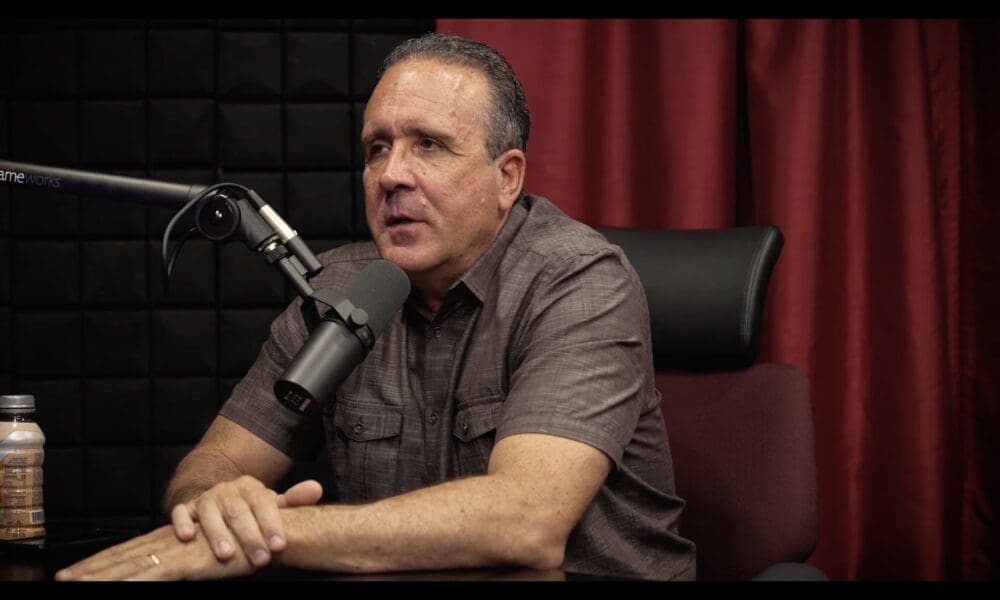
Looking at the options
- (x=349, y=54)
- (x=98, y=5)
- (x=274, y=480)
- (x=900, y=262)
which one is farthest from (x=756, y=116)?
(x=98, y=5)

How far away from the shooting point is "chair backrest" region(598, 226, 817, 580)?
156cm

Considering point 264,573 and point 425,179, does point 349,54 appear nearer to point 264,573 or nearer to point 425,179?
point 425,179

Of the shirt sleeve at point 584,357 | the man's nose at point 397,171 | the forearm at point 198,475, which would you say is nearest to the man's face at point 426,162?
the man's nose at point 397,171

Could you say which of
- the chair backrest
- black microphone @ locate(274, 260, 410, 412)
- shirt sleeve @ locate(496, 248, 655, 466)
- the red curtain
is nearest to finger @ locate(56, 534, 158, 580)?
black microphone @ locate(274, 260, 410, 412)

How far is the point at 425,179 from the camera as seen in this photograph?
1522 mm

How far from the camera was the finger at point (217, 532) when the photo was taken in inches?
41.1

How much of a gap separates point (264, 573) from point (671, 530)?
0.71m

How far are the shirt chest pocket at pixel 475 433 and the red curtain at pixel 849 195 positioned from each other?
2.88 feet

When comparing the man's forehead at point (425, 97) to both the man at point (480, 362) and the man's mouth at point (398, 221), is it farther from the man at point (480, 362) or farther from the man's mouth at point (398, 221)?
the man's mouth at point (398, 221)

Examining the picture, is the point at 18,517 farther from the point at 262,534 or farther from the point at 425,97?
the point at 425,97

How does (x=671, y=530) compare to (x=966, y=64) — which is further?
(x=966, y=64)

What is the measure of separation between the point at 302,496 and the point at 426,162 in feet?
1.97

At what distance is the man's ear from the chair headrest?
222 millimetres

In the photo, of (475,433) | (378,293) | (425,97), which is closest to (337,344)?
(378,293)
